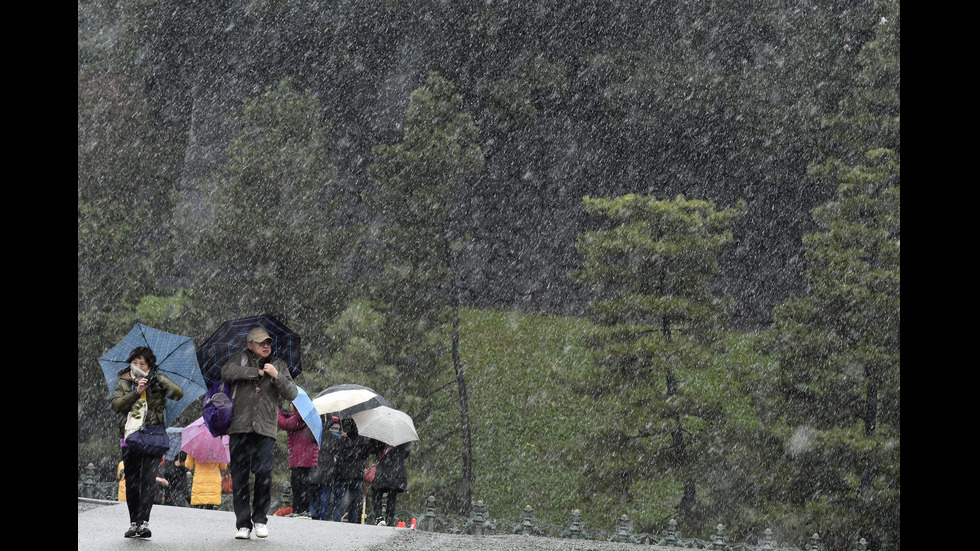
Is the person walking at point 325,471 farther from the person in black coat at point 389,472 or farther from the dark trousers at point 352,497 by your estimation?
the person in black coat at point 389,472

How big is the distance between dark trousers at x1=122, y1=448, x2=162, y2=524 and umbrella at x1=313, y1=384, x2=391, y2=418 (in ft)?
10.9

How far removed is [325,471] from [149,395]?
320cm

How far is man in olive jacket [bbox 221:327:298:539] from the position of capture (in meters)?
6.16

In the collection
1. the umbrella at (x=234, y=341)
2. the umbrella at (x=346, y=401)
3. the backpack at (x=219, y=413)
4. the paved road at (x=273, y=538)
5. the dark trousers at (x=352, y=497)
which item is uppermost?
the umbrella at (x=234, y=341)

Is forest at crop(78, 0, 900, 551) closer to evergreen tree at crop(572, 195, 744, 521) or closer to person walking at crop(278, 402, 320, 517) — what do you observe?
evergreen tree at crop(572, 195, 744, 521)

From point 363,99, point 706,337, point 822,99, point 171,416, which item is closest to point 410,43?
point 363,99

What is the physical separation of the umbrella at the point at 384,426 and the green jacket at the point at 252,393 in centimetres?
334

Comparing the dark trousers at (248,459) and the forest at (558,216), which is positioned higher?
the forest at (558,216)

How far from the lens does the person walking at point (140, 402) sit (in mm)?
6094

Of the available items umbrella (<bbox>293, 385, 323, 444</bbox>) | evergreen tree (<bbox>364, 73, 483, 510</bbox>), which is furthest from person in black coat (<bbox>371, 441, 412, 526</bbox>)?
evergreen tree (<bbox>364, 73, 483, 510</bbox>)

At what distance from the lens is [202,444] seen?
31.2 feet

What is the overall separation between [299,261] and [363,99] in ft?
26.8

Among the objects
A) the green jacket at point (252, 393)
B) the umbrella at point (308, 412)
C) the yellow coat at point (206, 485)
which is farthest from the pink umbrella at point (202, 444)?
the green jacket at point (252, 393)

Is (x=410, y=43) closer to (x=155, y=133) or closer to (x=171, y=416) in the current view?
(x=155, y=133)
